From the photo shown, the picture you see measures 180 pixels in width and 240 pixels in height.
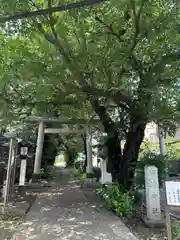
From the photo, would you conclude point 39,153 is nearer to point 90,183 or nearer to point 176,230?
point 90,183

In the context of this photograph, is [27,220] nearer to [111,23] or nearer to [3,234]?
[3,234]

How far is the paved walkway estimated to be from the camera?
394 centimetres

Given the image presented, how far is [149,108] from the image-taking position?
17.8 feet

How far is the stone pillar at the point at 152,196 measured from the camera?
4.70m

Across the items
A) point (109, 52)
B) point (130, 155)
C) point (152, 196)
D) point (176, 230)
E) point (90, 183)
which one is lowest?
point (176, 230)

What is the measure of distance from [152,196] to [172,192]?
1.88 meters

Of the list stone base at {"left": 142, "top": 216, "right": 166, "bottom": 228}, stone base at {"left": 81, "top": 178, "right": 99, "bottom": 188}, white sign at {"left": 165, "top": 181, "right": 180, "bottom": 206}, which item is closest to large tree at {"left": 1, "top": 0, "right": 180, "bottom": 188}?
white sign at {"left": 165, "top": 181, "right": 180, "bottom": 206}

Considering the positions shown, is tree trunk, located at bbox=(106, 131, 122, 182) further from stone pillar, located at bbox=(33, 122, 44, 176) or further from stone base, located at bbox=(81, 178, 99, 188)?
stone pillar, located at bbox=(33, 122, 44, 176)

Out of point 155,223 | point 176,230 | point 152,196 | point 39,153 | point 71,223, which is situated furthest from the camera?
point 39,153

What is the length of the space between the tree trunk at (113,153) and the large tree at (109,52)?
1525mm

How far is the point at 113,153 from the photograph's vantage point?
24.7ft

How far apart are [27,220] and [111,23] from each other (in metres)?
5.05

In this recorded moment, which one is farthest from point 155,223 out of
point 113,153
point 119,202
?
point 113,153

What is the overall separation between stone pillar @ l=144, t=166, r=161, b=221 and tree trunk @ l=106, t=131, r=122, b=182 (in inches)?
96.8
